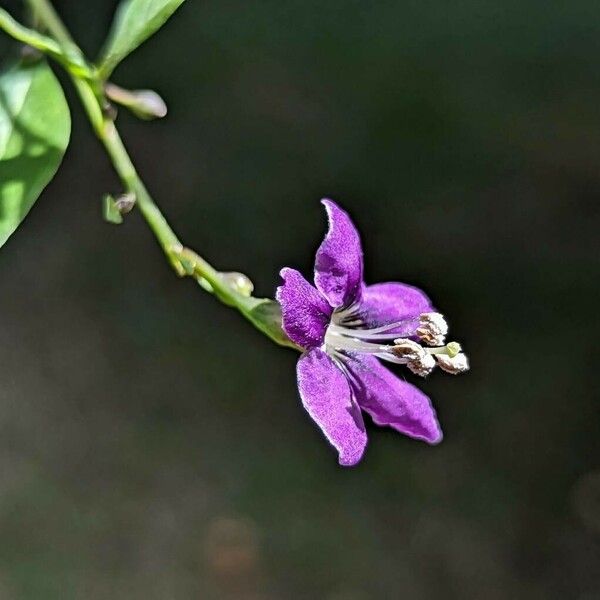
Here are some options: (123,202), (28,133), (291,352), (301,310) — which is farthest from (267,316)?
(291,352)

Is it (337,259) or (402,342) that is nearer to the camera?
(337,259)

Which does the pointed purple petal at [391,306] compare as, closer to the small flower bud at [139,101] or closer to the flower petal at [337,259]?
Answer: the flower petal at [337,259]

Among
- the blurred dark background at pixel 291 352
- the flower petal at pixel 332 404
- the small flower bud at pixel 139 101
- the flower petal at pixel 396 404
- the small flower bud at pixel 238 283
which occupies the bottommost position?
the blurred dark background at pixel 291 352

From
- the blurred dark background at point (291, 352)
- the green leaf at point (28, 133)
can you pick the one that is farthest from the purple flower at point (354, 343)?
the blurred dark background at point (291, 352)

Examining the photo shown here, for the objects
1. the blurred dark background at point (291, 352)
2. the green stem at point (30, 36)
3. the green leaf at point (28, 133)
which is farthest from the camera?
the blurred dark background at point (291, 352)

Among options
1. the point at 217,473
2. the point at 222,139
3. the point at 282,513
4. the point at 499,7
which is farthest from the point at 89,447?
the point at 499,7

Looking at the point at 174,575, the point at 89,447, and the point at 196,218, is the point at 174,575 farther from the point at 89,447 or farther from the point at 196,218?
the point at 196,218

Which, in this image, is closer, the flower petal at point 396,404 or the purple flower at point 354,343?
the purple flower at point 354,343

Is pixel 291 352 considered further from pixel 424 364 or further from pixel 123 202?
pixel 123 202

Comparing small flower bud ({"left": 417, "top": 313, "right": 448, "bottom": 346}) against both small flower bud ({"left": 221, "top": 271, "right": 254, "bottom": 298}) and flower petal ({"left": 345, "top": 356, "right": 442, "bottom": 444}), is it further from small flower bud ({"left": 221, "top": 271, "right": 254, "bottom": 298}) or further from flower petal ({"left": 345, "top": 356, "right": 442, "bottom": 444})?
small flower bud ({"left": 221, "top": 271, "right": 254, "bottom": 298})
